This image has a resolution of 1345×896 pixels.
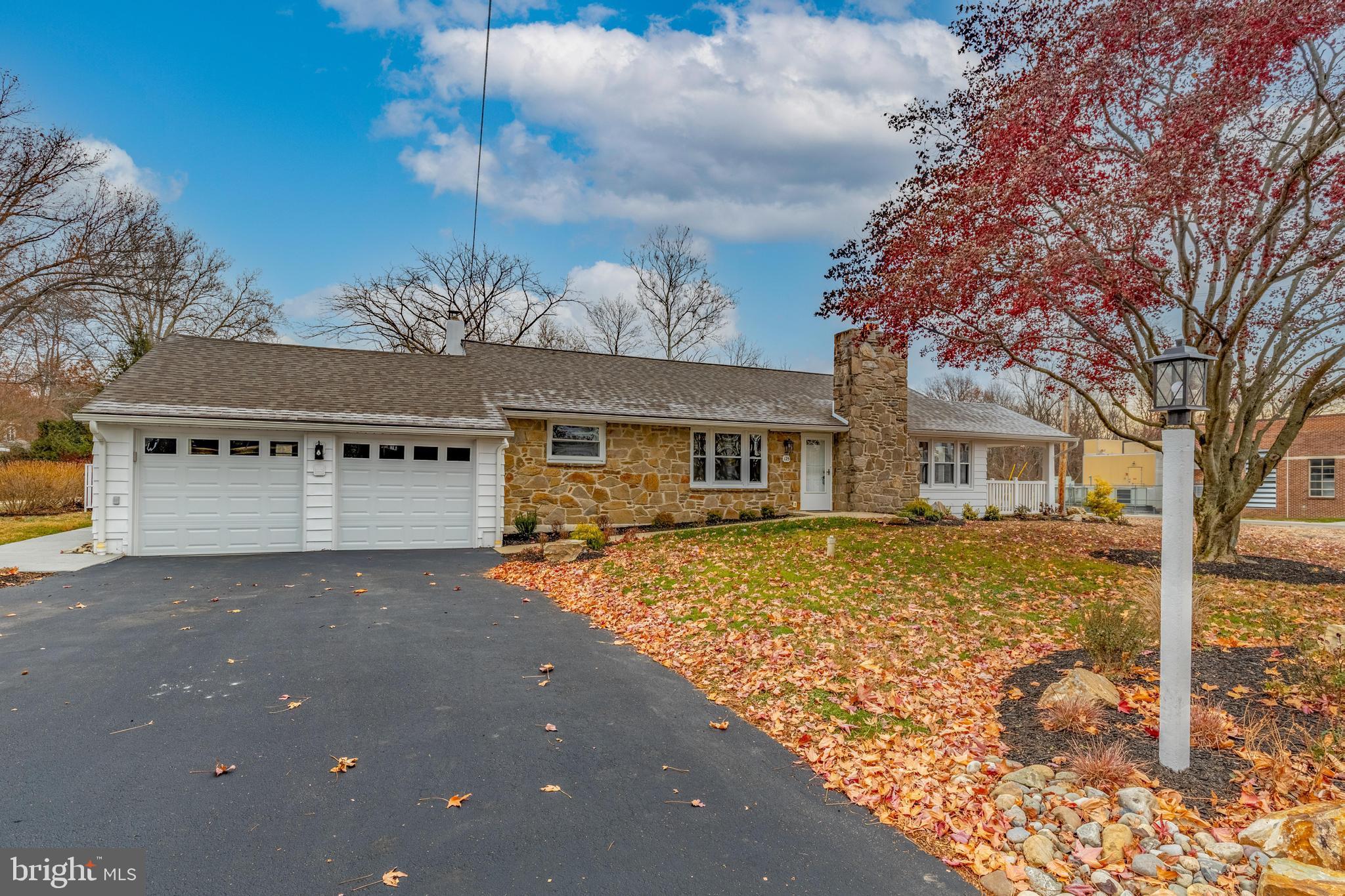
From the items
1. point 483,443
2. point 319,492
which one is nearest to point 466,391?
point 483,443

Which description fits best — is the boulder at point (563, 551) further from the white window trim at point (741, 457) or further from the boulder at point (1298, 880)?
the boulder at point (1298, 880)

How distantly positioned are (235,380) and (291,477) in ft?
8.78

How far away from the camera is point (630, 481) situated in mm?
15609

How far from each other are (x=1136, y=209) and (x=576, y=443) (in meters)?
11.3

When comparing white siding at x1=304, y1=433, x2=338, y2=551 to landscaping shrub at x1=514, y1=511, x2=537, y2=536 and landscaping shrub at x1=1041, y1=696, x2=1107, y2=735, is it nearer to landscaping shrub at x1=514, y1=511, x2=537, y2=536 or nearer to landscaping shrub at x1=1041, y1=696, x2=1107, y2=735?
landscaping shrub at x1=514, y1=511, x2=537, y2=536

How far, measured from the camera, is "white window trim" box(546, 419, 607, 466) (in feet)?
48.8

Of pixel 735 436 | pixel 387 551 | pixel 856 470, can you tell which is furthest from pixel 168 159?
pixel 856 470

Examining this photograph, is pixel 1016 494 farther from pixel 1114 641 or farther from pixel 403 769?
pixel 403 769

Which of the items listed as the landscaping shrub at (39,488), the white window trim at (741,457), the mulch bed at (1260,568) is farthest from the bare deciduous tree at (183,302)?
the mulch bed at (1260,568)

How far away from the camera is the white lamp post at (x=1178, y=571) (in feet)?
11.9

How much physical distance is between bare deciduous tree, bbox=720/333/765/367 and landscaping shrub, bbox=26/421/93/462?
1084 inches

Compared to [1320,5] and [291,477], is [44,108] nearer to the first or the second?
[291,477]

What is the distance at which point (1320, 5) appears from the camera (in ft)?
22.4

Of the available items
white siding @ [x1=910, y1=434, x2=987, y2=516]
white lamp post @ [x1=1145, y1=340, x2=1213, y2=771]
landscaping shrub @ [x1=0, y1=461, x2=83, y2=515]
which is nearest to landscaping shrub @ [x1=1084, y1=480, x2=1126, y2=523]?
white siding @ [x1=910, y1=434, x2=987, y2=516]
